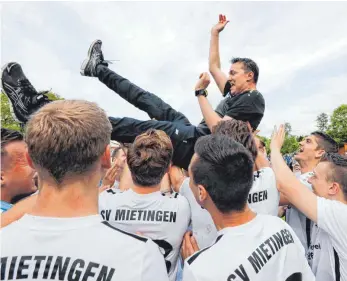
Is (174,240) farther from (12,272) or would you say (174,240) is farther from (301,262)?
(12,272)

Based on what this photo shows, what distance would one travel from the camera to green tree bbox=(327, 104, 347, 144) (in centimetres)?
6900

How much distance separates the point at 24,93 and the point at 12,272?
142 inches

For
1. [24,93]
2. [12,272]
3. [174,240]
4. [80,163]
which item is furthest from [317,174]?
[24,93]

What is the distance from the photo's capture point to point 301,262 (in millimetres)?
1941

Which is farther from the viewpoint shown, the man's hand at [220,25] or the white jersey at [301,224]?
the man's hand at [220,25]

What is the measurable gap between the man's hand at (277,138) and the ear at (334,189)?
56 cm

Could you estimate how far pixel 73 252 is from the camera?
1.32 metres

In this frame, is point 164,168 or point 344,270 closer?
point 344,270

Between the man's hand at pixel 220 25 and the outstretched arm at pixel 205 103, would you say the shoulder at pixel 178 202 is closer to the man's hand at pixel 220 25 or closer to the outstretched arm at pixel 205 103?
the outstretched arm at pixel 205 103

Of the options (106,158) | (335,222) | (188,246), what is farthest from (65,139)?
(335,222)

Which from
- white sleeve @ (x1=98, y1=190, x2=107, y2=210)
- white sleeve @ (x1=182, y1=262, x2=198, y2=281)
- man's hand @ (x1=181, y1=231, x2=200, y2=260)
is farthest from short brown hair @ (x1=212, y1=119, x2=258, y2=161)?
white sleeve @ (x1=182, y1=262, x2=198, y2=281)

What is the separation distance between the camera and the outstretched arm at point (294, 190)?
2572 millimetres

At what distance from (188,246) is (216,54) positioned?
356 centimetres

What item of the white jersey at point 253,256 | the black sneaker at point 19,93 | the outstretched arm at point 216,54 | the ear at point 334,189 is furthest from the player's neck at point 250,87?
the white jersey at point 253,256
